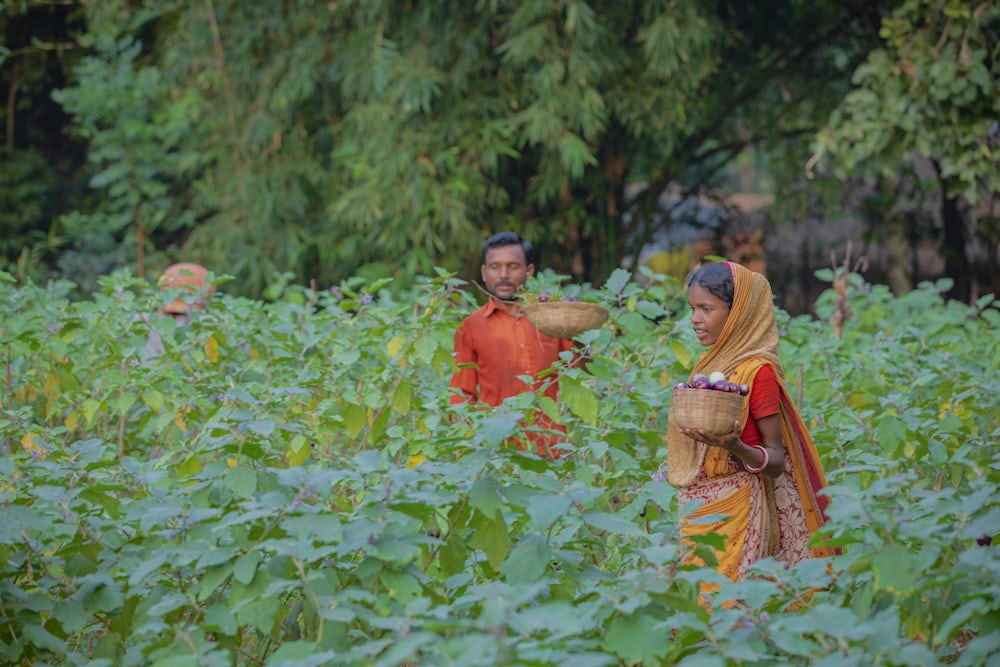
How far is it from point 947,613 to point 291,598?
142 centimetres

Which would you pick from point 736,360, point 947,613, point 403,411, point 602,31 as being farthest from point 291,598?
point 602,31

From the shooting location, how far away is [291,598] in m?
2.74

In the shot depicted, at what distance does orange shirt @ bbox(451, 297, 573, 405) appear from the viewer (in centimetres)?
407

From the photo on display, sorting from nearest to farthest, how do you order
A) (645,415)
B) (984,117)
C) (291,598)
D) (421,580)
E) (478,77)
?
(421,580) < (291,598) < (645,415) < (984,117) < (478,77)

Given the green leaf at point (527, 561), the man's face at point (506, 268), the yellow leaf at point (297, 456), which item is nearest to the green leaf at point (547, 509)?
the green leaf at point (527, 561)

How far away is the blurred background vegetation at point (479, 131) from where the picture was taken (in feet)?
25.8

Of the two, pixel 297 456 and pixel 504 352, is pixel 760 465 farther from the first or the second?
pixel 504 352

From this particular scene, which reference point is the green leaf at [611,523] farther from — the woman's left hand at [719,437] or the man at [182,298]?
the man at [182,298]

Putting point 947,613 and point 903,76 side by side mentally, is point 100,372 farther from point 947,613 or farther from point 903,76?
point 903,76

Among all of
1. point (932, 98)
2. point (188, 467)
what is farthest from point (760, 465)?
point (932, 98)

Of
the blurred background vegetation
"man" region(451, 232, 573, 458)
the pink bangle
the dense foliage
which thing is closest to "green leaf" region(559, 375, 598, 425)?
the dense foliage

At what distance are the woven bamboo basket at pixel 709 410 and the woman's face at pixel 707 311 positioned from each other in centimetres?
31

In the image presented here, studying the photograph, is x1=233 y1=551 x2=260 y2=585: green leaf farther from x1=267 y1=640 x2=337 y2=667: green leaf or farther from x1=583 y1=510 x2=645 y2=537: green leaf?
x1=583 y1=510 x2=645 y2=537: green leaf

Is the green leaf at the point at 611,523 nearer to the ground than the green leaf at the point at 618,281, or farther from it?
nearer to the ground
